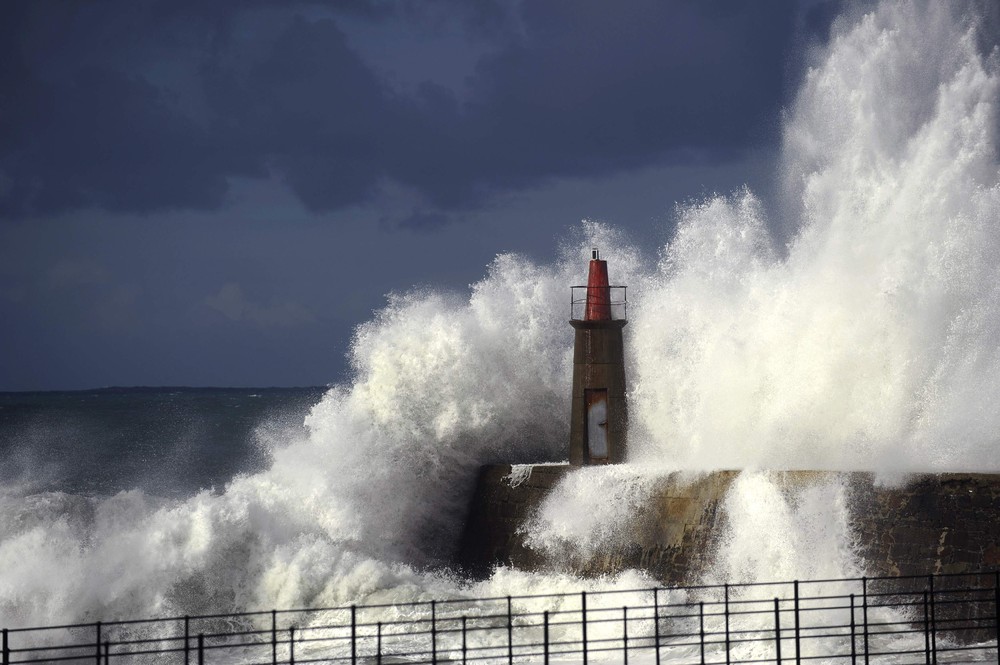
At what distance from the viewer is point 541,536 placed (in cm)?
1634

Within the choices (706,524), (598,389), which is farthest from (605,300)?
(706,524)

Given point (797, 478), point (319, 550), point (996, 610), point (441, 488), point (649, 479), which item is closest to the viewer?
point (996, 610)

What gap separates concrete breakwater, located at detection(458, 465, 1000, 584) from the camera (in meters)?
11.4

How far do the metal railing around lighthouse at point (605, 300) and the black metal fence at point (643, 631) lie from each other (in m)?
4.85

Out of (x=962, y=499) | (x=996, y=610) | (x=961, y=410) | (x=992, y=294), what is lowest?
(x=996, y=610)

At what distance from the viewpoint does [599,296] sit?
60.6ft

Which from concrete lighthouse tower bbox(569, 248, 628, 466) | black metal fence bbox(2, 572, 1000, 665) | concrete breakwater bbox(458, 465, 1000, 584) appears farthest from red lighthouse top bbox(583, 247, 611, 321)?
black metal fence bbox(2, 572, 1000, 665)

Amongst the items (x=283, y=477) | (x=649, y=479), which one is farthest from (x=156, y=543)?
(x=649, y=479)

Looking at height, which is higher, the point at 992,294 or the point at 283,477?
the point at 992,294

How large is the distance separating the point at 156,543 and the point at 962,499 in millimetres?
9588

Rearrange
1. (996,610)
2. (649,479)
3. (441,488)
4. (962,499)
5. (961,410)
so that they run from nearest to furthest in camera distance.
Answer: (996,610) < (962,499) < (961,410) < (649,479) < (441,488)

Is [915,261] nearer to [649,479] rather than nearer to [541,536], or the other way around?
[649,479]

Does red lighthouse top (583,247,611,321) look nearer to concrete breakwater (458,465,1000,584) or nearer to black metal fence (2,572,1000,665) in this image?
concrete breakwater (458,465,1000,584)

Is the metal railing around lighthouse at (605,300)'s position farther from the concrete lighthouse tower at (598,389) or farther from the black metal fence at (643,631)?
the black metal fence at (643,631)
